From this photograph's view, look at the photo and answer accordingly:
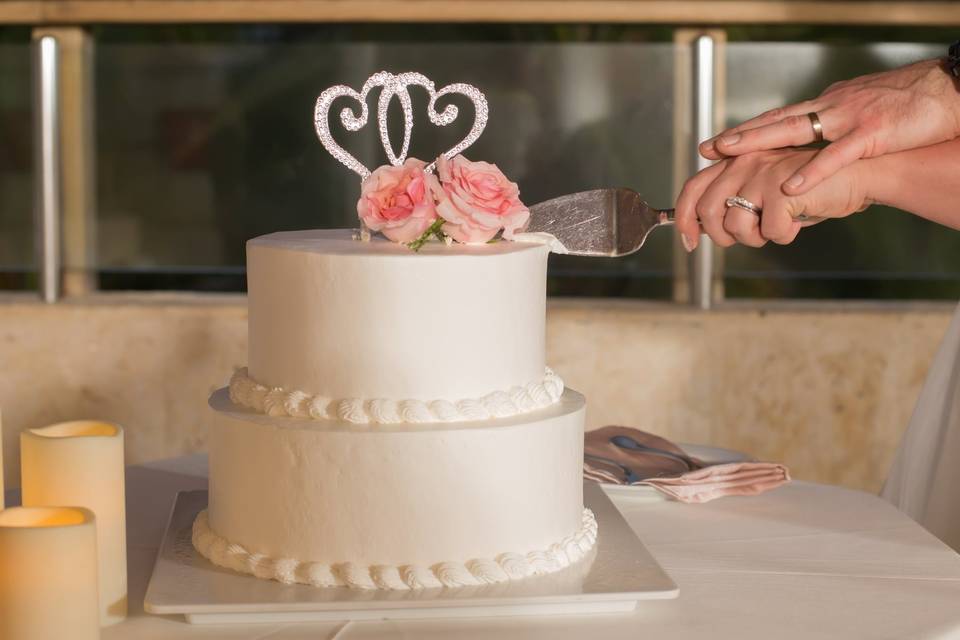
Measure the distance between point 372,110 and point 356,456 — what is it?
1.87 meters

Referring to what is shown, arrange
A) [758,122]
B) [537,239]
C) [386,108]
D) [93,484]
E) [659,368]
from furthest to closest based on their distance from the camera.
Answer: [659,368]
[758,122]
[386,108]
[537,239]
[93,484]

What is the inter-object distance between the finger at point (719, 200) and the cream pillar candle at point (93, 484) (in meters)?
0.87

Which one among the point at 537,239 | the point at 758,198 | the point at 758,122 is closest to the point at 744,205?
the point at 758,198

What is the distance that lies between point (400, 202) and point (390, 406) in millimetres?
226

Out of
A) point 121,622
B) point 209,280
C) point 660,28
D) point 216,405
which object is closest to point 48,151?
point 209,280

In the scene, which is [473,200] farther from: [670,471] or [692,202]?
[670,471]

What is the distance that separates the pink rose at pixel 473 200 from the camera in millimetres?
1364

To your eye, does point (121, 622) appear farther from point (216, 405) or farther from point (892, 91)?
point (892, 91)

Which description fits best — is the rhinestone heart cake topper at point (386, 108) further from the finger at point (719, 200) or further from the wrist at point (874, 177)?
the wrist at point (874, 177)

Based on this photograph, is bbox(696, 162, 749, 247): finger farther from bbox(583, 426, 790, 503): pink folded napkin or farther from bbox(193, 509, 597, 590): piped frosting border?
bbox(193, 509, 597, 590): piped frosting border

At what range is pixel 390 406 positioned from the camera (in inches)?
51.4

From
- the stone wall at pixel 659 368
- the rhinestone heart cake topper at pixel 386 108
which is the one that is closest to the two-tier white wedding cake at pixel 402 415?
the rhinestone heart cake topper at pixel 386 108

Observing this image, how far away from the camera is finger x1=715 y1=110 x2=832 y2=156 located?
1723mm

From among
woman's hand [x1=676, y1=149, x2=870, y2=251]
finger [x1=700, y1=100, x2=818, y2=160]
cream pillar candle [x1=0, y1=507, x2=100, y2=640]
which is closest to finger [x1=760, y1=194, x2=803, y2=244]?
woman's hand [x1=676, y1=149, x2=870, y2=251]
